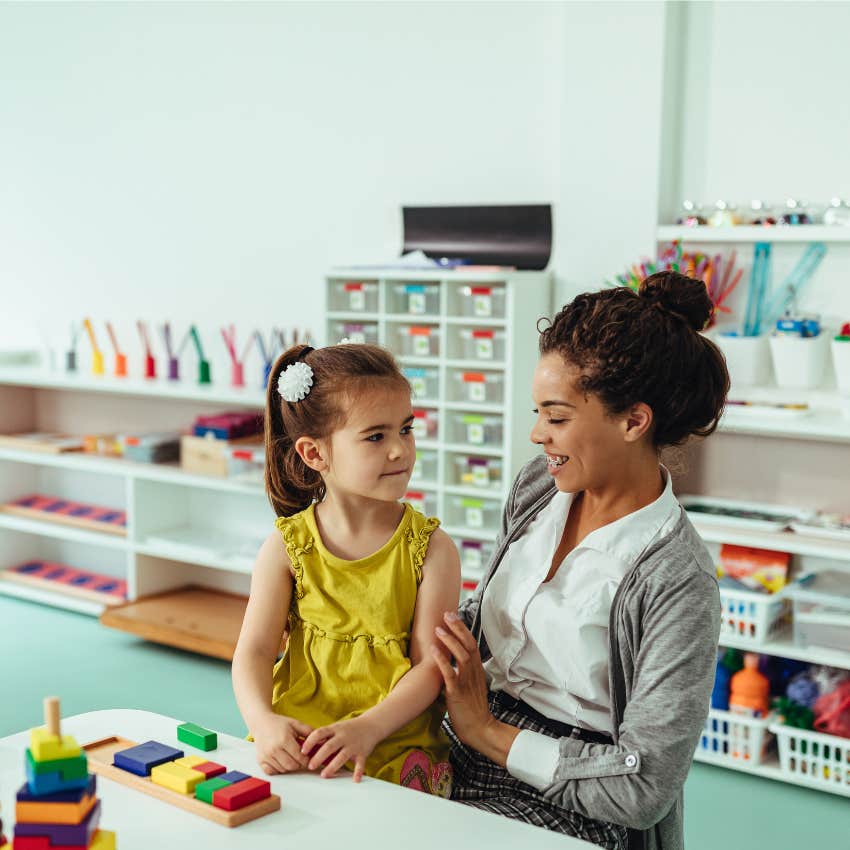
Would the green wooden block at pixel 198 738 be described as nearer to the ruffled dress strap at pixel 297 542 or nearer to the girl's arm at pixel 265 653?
the girl's arm at pixel 265 653

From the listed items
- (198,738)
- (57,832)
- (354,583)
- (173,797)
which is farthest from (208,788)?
(354,583)

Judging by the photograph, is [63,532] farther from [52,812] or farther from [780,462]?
[52,812]

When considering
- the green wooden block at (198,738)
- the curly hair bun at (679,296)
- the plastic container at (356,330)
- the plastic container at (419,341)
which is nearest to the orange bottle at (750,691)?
the plastic container at (419,341)

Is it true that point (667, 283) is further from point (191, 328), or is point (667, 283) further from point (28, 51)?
point (28, 51)

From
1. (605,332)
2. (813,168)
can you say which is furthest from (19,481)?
(605,332)

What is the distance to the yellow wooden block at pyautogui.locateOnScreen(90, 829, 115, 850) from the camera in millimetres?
1102

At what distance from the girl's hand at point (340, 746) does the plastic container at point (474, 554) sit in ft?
6.53

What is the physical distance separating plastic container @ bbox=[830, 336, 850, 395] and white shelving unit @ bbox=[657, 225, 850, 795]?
0.30 feet

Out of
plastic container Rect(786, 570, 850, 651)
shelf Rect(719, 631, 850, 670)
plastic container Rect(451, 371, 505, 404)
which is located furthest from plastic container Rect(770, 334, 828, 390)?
plastic container Rect(451, 371, 505, 404)

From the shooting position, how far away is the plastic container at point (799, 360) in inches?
120

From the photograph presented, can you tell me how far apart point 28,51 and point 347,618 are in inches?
156

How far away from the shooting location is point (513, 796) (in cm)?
165

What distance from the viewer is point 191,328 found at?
14.4ft

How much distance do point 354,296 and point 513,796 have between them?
2.19 meters
